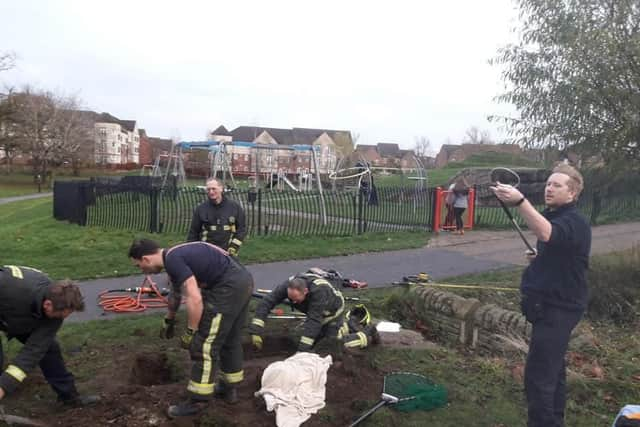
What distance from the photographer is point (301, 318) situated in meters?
6.18

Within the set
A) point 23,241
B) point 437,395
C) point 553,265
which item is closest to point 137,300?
point 437,395

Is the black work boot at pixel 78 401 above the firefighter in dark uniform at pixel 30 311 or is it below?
below

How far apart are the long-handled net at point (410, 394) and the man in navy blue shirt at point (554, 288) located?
3.03 ft

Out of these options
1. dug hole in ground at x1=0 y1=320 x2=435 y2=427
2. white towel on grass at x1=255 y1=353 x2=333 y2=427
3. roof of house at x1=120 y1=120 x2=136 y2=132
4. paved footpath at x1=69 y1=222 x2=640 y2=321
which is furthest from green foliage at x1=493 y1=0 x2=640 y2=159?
roof of house at x1=120 y1=120 x2=136 y2=132

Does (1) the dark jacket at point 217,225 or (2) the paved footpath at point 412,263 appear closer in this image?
(1) the dark jacket at point 217,225

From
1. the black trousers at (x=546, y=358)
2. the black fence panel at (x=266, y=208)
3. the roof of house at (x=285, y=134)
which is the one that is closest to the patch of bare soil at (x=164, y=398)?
the black trousers at (x=546, y=358)

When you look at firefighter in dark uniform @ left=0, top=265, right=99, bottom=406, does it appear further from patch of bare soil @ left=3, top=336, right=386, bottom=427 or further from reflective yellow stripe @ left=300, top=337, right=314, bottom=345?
reflective yellow stripe @ left=300, top=337, right=314, bottom=345

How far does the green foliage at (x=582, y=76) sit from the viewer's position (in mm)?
7348

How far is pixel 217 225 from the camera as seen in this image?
6.59 metres

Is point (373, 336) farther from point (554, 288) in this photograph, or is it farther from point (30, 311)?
point (30, 311)

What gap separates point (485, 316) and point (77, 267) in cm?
679

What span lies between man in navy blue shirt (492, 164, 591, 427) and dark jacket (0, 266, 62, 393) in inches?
122

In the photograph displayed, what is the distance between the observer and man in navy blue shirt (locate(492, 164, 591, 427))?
3172 mm

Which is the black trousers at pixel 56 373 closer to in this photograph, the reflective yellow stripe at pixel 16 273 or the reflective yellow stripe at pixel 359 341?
the reflective yellow stripe at pixel 16 273
